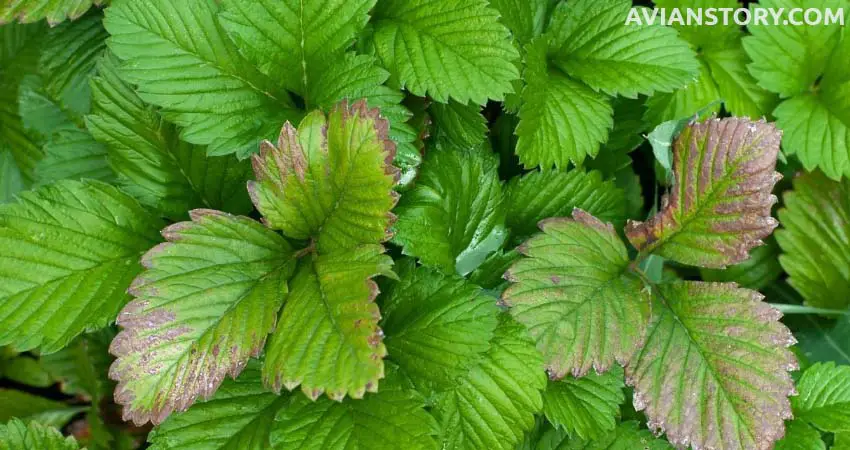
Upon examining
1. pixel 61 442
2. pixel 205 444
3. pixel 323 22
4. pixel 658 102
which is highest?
pixel 323 22

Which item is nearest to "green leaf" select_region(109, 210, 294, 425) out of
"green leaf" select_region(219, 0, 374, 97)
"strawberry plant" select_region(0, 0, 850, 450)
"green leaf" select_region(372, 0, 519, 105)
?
"strawberry plant" select_region(0, 0, 850, 450)

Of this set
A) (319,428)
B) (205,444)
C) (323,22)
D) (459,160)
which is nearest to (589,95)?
(459,160)

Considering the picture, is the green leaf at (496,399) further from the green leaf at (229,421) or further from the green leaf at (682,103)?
the green leaf at (682,103)

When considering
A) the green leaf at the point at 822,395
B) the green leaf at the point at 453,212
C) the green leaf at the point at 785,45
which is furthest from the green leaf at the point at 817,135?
the green leaf at the point at 453,212

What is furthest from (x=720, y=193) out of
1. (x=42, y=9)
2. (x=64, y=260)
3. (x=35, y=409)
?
(x=35, y=409)

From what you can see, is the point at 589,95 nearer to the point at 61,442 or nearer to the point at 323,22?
the point at 323,22

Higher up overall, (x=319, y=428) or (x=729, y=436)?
(x=319, y=428)
